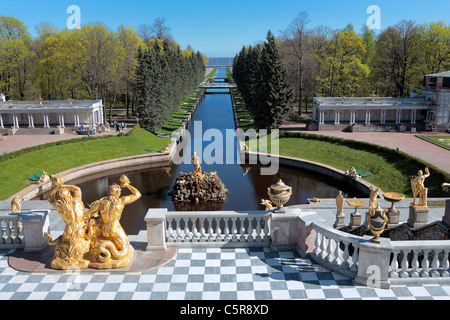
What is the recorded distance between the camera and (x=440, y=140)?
4100 cm

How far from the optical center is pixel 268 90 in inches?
1881

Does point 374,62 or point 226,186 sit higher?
point 374,62

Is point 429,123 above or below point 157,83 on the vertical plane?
below

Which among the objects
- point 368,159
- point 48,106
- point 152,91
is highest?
point 152,91

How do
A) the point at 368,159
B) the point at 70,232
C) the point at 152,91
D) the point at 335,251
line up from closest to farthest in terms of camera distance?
the point at 70,232 < the point at 335,251 < the point at 368,159 < the point at 152,91

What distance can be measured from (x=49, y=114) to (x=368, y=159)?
40148 millimetres

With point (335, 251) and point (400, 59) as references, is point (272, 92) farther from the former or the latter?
point (335, 251)

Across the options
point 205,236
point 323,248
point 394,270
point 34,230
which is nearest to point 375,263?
point 394,270

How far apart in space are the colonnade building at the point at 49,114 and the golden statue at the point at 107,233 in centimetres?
4124

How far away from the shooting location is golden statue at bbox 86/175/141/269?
1050 cm

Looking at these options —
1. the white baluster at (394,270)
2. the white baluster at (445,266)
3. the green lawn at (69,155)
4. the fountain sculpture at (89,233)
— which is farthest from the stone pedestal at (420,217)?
the green lawn at (69,155)
